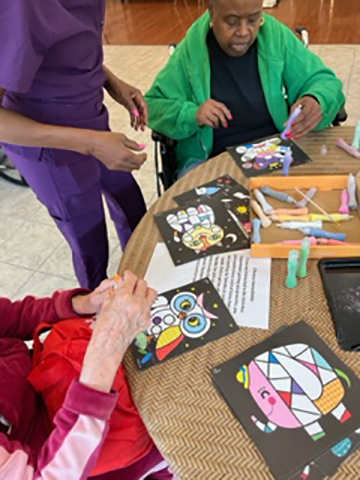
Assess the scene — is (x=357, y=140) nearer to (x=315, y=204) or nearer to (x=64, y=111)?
(x=315, y=204)

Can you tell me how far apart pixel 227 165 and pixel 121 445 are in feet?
2.67

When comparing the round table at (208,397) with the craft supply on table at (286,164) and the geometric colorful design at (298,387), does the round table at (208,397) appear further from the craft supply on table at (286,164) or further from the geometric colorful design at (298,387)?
the craft supply on table at (286,164)

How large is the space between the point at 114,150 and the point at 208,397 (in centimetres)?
66

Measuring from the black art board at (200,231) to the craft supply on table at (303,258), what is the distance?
0.47 feet

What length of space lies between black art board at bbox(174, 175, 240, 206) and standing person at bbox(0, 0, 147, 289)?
15 centimetres

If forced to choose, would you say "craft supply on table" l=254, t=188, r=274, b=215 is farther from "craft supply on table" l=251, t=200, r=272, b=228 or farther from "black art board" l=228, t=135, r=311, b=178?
"black art board" l=228, t=135, r=311, b=178

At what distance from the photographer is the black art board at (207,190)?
1194 mm

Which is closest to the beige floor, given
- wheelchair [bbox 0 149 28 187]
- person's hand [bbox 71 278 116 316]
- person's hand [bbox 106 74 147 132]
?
wheelchair [bbox 0 149 28 187]

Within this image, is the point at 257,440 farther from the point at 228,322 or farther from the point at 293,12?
the point at 293,12

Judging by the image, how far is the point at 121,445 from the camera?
2.76 ft

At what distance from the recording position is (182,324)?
0.87m

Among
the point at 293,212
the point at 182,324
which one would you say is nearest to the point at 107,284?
the point at 182,324

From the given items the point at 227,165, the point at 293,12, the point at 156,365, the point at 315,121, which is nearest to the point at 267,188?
the point at 227,165

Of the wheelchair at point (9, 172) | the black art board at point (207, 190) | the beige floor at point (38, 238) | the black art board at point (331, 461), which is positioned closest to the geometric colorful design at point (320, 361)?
the black art board at point (331, 461)
